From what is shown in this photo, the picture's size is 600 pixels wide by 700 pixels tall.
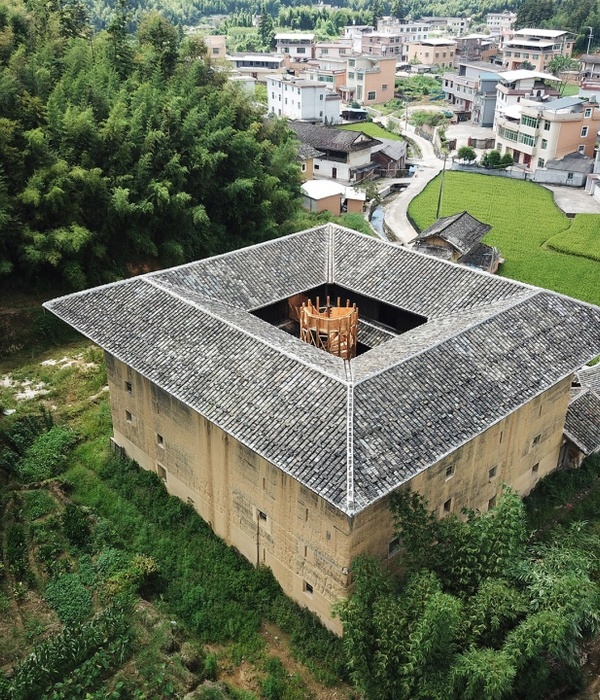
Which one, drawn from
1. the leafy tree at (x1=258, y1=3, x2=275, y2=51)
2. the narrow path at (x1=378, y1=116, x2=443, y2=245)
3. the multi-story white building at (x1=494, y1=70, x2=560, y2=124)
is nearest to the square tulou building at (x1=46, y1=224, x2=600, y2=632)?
the narrow path at (x1=378, y1=116, x2=443, y2=245)

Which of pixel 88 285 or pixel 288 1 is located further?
pixel 288 1

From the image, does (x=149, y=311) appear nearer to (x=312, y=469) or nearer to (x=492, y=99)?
(x=312, y=469)

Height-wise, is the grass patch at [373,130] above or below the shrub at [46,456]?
above

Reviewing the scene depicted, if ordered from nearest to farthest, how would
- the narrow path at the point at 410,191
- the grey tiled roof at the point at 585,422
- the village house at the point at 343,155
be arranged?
the grey tiled roof at the point at 585,422, the narrow path at the point at 410,191, the village house at the point at 343,155

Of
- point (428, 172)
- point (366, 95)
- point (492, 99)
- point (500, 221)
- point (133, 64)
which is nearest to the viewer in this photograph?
point (133, 64)

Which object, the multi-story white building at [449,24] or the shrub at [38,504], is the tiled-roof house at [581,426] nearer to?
the shrub at [38,504]

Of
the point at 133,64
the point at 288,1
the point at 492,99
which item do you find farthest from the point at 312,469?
the point at 288,1

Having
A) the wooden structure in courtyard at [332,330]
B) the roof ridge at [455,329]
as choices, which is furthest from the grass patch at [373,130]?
the roof ridge at [455,329]


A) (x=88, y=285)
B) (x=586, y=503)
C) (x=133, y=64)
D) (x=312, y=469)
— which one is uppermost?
(x=133, y=64)
